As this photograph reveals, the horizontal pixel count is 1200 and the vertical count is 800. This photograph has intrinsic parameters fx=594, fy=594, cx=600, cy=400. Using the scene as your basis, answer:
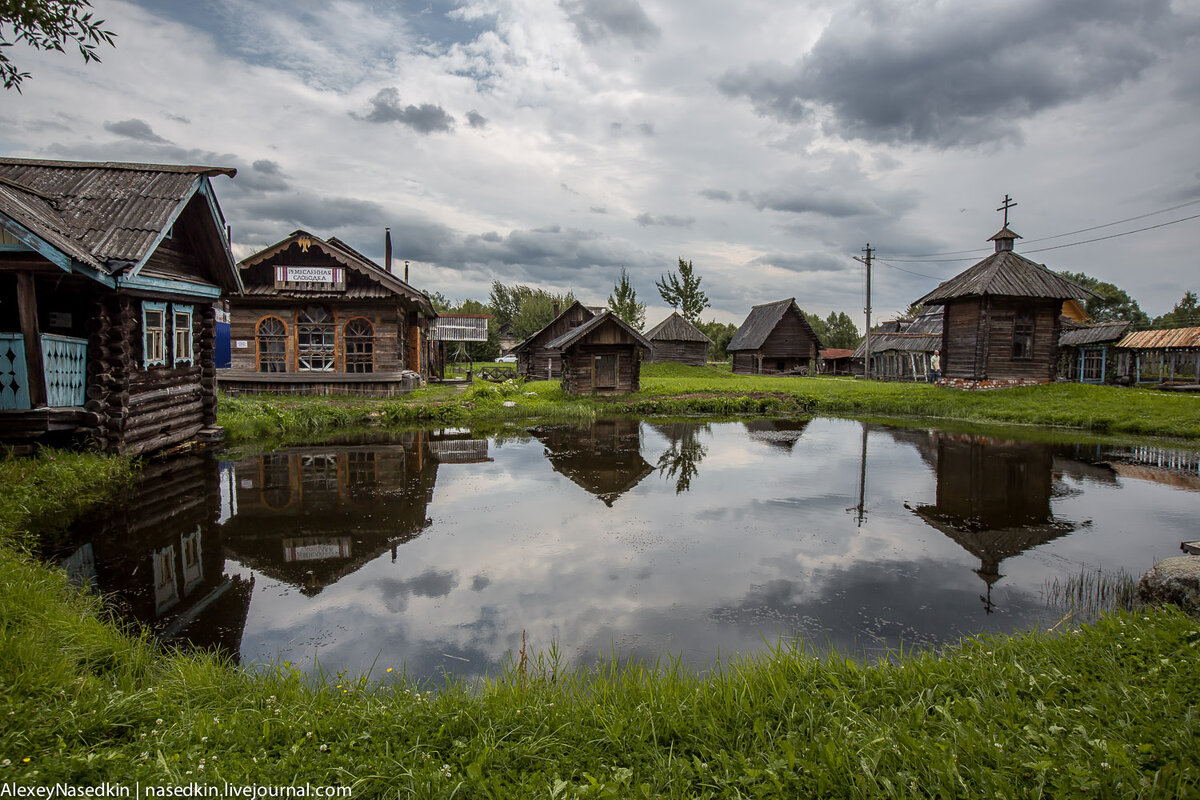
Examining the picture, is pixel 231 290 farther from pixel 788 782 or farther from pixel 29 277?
pixel 788 782

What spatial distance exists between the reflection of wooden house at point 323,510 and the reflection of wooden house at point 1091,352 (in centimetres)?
3672

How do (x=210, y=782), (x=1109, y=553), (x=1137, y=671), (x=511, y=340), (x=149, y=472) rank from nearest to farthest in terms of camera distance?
1. (x=210, y=782)
2. (x=1137, y=671)
3. (x=1109, y=553)
4. (x=149, y=472)
5. (x=511, y=340)

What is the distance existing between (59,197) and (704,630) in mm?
14495

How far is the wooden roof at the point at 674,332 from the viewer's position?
164 feet

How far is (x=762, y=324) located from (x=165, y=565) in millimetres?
46826

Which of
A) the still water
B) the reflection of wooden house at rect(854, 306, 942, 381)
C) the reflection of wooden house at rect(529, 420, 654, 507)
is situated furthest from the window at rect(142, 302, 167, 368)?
the reflection of wooden house at rect(854, 306, 942, 381)

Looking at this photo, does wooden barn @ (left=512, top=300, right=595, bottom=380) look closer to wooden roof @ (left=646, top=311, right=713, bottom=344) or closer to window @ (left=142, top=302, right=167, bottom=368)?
wooden roof @ (left=646, top=311, right=713, bottom=344)

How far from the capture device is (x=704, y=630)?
5.81 metres

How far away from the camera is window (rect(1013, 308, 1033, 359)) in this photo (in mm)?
26250

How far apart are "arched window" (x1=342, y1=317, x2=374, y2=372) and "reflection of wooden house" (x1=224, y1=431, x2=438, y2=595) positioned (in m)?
11.1

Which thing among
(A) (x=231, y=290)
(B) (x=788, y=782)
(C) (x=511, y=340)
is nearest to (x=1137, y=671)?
(B) (x=788, y=782)

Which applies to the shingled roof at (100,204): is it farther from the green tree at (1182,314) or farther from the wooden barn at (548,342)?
the green tree at (1182,314)

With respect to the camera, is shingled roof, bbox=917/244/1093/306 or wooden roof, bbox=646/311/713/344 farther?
wooden roof, bbox=646/311/713/344

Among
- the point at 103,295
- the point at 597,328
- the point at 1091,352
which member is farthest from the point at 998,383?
the point at 103,295
